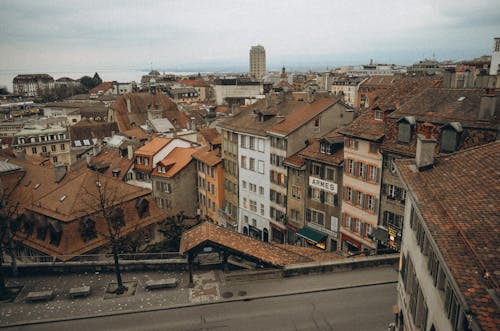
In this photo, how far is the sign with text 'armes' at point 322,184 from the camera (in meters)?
38.5

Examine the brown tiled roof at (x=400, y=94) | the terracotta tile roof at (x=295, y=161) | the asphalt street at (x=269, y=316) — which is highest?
the brown tiled roof at (x=400, y=94)

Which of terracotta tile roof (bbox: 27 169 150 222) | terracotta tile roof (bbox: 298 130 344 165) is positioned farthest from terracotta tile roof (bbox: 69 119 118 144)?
terracotta tile roof (bbox: 298 130 344 165)

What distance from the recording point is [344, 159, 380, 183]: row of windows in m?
34.0

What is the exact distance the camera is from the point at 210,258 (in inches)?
1093

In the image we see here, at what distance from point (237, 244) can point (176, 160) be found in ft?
98.3

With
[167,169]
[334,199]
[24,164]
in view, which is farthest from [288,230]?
[24,164]

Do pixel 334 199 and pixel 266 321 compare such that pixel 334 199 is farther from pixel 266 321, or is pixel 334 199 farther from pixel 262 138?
pixel 266 321

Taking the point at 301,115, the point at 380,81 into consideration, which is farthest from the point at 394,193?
the point at 380,81

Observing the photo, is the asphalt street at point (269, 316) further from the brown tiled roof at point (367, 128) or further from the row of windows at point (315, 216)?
the row of windows at point (315, 216)

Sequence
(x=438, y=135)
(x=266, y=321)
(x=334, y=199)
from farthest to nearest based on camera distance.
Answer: (x=334, y=199), (x=438, y=135), (x=266, y=321)

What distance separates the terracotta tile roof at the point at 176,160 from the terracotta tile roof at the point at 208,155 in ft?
2.81

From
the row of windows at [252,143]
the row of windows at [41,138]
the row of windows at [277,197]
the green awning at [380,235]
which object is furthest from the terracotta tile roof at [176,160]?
the row of windows at [41,138]

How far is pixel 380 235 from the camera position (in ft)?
109

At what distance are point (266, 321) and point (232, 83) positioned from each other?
153 m
